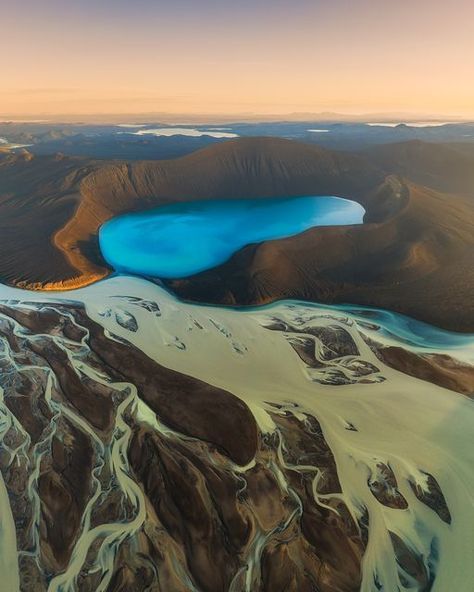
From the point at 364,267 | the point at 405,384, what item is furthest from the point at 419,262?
the point at 405,384

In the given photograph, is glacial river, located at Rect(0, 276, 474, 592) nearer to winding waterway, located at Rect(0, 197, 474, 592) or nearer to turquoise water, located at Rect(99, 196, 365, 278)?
winding waterway, located at Rect(0, 197, 474, 592)

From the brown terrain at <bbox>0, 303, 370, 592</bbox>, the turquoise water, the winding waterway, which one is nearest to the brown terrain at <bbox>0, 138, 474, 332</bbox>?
the turquoise water

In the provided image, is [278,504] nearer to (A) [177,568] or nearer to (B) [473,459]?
(A) [177,568]

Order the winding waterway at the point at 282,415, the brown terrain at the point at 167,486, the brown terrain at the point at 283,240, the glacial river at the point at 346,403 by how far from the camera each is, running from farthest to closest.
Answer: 1. the brown terrain at the point at 283,240
2. the glacial river at the point at 346,403
3. the winding waterway at the point at 282,415
4. the brown terrain at the point at 167,486

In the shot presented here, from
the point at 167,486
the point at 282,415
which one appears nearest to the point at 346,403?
the point at 282,415

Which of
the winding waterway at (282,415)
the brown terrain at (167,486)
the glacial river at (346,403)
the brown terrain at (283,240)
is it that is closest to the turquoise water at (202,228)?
the brown terrain at (283,240)

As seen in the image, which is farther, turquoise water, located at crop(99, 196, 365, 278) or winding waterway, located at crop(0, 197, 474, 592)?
turquoise water, located at crop(99, 196, 365, 278)

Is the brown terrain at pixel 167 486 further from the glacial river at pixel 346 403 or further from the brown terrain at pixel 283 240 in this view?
the brown terrain at pixel 283 240

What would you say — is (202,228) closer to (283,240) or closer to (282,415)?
(283,240)
